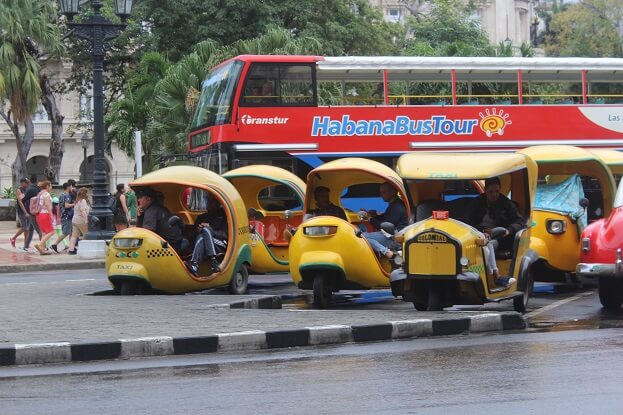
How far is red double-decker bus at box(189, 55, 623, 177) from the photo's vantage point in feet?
85.4

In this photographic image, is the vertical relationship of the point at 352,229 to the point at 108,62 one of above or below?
below

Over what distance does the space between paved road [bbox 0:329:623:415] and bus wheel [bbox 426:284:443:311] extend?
2406 millimetres

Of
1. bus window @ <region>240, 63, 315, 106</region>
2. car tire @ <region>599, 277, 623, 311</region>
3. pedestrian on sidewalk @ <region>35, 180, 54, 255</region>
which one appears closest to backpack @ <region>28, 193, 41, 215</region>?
pedestrian on sidewalk @ <region>35, 180, 54, 255</region>

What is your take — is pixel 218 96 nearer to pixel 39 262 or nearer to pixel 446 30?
pixel 39 262

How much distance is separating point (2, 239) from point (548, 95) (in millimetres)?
17167

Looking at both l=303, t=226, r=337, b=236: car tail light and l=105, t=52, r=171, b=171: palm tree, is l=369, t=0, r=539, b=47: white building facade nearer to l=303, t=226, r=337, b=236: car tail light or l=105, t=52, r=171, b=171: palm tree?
l=105, t=52, r=171, b=171: palm tree

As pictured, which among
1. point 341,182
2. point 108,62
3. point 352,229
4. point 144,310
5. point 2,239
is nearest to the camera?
point 144,310

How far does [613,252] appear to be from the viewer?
1352cm

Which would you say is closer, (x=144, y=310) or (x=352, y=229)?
(x=144, y=310)

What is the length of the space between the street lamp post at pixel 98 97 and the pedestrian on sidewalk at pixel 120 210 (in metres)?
1.13

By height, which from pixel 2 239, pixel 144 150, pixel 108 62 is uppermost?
pixel 108 62

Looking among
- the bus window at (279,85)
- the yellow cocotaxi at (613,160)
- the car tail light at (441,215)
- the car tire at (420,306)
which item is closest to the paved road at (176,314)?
the car tire at (420,306)

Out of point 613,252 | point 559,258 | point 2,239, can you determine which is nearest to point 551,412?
point 613,252

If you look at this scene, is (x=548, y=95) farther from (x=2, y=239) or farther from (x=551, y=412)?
(x=551, y=412)
